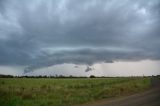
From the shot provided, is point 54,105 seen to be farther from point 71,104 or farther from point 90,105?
point 90,105

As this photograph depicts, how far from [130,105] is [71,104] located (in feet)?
15.0

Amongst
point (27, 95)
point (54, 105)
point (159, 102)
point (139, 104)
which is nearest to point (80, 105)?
point (54, 105)

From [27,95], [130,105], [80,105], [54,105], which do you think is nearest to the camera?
[130,105]

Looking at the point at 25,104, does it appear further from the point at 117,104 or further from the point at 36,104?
the point at 117,104

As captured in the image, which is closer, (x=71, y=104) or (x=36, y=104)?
(x=71, y=104)

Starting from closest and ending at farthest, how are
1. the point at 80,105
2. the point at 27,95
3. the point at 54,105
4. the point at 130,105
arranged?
the point at 130,105, the point at 80,105, the point at 54,105, the point at 27,95

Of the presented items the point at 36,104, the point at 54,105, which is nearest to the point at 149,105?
the point at 54,105

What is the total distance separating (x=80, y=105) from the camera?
2033 cm

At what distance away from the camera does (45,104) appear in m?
22.9

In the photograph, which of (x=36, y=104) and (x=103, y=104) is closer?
(x=103, y=104)

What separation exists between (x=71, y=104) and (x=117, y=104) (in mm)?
3630

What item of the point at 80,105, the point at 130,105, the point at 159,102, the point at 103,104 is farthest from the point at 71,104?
the point at 159,102

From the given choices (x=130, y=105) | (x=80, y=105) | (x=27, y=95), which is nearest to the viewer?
(x=130, y=105)

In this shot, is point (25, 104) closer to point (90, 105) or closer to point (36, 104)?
point (36, 104)
